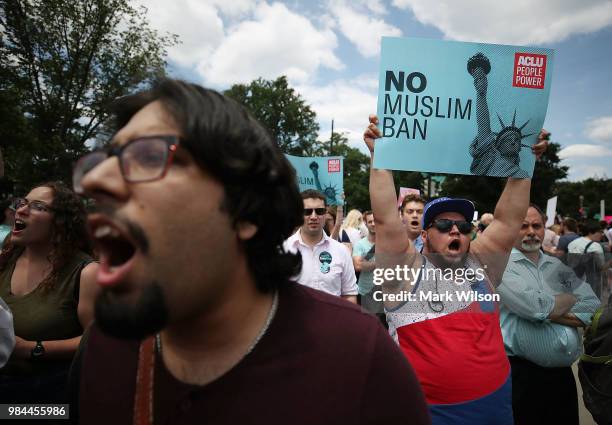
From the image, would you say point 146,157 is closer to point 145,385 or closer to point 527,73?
point 145,385

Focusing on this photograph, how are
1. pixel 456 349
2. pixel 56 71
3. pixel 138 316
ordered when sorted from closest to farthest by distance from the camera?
pixel 138 316
pixel 456 349
pixel 56 71

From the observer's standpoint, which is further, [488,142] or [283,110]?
[283,110]

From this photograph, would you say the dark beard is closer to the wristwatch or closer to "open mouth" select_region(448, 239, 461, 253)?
the wristwatch

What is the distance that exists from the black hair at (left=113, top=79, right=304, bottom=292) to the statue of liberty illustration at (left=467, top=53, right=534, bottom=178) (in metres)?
1.49

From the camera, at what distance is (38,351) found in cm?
236

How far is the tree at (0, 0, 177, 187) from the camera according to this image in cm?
1708

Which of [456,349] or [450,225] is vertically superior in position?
[450,225]

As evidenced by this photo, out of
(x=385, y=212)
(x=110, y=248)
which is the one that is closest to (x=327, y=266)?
(x=385, y=212)

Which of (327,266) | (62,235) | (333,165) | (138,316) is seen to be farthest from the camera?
(333,165)

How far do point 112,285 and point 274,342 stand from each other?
0.45 metres

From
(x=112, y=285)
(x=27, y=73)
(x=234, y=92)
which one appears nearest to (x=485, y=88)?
(x=112, y=285)

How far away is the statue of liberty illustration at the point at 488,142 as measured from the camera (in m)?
2.41

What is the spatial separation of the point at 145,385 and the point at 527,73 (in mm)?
2514

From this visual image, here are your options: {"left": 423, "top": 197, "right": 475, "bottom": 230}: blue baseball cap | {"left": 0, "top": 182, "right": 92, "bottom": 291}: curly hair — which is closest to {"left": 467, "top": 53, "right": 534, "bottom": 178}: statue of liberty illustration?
{"left": 423, "top": 197, "right": 475, "bottom": 230}: blue baseball cap
